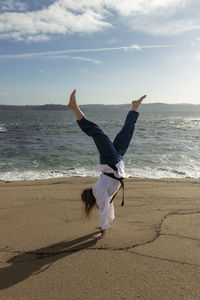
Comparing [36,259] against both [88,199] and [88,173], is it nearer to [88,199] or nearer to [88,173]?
[88,199]

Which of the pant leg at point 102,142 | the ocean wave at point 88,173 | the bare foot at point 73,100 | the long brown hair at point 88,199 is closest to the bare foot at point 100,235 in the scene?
the long brown hair at point 88,199

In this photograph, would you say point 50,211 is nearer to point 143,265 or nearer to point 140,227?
point 140,227

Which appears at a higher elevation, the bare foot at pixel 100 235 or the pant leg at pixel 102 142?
the pant leg at pixel 102 142

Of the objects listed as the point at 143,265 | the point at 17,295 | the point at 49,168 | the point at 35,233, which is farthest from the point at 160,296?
the point at 49,168

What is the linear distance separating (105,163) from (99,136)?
1.23 ft

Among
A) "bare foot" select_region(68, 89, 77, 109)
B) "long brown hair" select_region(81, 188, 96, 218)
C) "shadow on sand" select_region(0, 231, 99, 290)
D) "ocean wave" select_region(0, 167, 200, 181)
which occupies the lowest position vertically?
"ocean wave" select_region(0, 167, 200, 181)

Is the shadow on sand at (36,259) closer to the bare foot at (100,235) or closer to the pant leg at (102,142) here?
the bare foot at (100,235)

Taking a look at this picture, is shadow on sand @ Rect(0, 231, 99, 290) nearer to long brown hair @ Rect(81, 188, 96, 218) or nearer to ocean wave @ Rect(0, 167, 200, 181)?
long brown hair @ Rect(81, 188, 96, 218)

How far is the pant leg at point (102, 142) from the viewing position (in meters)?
3.35

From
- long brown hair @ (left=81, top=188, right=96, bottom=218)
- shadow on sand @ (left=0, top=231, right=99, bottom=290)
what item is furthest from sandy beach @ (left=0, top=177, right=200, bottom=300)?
long brown hair @ (left=81, top=188, right=96, bottom=218)

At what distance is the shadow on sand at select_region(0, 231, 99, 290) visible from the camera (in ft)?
9.44

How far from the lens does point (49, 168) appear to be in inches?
428

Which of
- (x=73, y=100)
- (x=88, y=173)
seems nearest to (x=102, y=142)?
(x=73, y=100)

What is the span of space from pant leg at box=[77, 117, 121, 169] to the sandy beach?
3.45 feet
